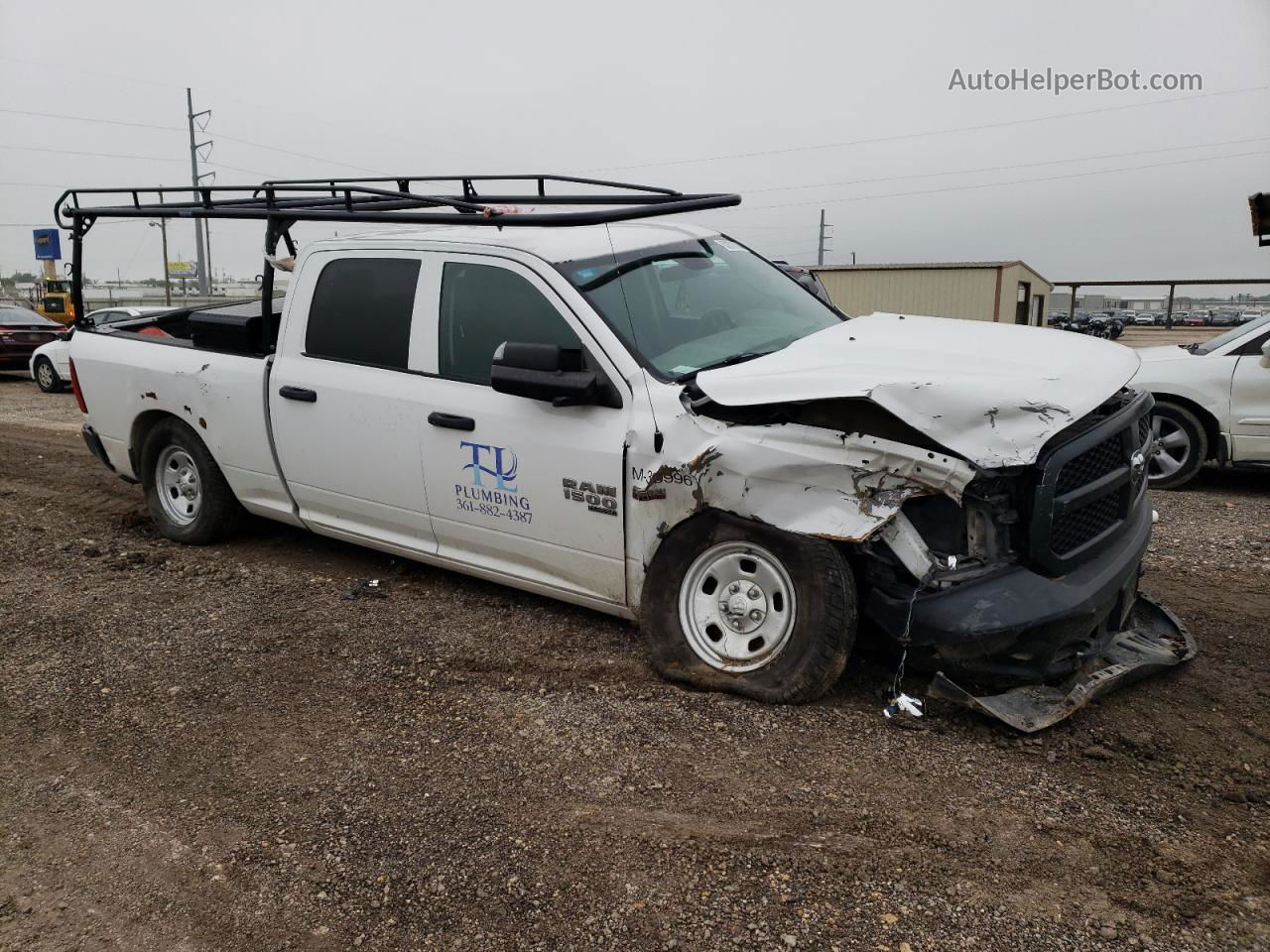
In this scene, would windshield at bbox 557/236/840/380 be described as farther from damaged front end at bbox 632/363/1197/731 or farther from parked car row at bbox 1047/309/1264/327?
parked car row at bbox 1047/309/1264/327

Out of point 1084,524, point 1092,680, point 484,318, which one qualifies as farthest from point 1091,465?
point 484,318

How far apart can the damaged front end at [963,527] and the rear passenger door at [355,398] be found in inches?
65.6

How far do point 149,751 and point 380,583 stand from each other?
71.6 inches

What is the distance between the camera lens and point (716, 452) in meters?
3.52

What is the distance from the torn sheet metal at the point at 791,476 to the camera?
3.23 m

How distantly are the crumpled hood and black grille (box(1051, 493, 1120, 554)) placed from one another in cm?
34

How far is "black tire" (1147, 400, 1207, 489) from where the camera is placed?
7.45m

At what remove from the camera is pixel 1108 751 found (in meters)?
3.23

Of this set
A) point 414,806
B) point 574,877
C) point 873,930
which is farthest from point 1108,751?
point 414,806

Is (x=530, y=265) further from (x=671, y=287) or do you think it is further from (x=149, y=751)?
(x=149, y=751)

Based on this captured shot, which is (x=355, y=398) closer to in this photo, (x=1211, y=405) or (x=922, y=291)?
(x=1211, y=405)

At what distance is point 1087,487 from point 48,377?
1668 centimetres

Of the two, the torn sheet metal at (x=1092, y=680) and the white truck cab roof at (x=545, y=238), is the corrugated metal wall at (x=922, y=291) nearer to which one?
the white truck cab roof at (x=545, y=238)

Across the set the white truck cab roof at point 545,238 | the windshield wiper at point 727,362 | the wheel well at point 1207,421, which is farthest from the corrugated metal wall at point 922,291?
the windshield wiper at point 727,362
